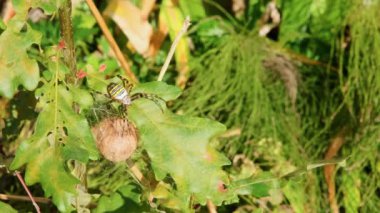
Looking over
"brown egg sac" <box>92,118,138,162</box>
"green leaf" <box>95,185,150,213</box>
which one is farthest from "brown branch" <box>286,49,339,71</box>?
"brown egg sac" <box>92,118,138,162</box>

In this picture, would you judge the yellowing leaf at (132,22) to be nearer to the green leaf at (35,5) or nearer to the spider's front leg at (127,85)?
the spider's front leg at (127,85)

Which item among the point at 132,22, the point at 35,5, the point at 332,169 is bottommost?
the point at 332,169

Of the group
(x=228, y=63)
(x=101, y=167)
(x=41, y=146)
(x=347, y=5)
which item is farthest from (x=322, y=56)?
(x=41, y=146)

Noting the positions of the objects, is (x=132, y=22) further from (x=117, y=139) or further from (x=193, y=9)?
(x=117, y=139)

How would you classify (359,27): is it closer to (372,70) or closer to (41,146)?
(372,70)

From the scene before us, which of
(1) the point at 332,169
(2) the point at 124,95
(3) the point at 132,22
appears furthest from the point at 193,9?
(2) the point at 124,95

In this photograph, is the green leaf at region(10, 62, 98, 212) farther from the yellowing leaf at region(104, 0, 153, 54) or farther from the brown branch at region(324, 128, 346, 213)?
the yellowing leaf at region(104, 0, 153, 54)

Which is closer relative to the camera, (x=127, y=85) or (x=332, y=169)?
(x=127, y=85)
